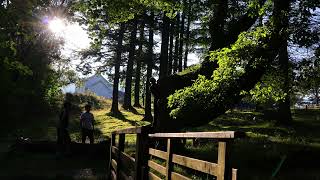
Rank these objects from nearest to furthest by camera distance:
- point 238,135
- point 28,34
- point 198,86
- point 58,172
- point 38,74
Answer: point 238,135 < point 198,86 < point 58,172 < point 28,34 < point 38,74

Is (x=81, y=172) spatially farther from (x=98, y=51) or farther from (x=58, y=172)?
(x=98, y=51)

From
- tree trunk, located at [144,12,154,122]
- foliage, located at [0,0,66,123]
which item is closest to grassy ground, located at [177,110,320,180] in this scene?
foliage, located at [0,0,66,123]

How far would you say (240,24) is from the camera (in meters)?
15.8

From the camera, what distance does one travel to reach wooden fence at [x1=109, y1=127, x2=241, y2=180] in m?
4.32

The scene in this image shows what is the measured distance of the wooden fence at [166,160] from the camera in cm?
432

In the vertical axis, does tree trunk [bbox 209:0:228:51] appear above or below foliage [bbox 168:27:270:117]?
above

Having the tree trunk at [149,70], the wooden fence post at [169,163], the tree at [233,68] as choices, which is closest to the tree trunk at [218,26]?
the tree at [233,68]


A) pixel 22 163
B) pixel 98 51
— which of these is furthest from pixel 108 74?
pixel 22 163

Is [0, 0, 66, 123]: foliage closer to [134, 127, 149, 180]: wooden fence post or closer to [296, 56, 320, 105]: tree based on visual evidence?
[296, 56, 320, 105]: tree

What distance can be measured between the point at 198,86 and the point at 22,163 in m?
6.68

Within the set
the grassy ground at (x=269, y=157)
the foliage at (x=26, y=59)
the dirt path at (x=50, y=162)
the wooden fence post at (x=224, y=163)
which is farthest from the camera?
the foliage at (x=26, y=59)

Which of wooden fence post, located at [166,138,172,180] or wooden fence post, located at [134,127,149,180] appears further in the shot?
wooden fence post, located at [134,127,149,180]

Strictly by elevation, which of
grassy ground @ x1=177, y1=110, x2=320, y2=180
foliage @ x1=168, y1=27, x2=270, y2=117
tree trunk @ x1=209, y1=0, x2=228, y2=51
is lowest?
grassy ground @ x1=177, y1=110, x2=320, y2=180

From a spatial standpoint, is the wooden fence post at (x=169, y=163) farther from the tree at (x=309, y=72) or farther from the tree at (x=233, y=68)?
the tree at (x=309, y=72)
